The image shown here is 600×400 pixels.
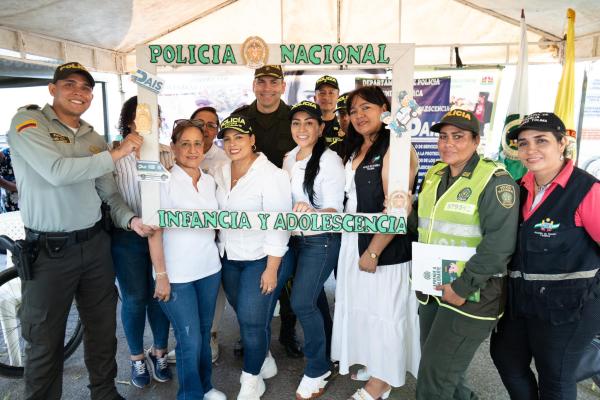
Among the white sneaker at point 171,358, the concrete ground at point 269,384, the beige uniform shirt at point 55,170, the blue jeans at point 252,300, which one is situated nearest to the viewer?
the beige uniform shirt at point 55,170

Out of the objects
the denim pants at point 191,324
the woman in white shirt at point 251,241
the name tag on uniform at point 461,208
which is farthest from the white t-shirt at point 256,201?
the name tag on uniform at point 461,208

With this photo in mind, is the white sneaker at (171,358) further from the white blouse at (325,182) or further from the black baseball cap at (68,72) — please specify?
the black baseball cap at (68,72)

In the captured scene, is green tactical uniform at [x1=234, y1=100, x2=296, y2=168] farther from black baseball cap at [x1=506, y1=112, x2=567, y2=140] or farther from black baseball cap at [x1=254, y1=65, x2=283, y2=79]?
black baseball cap at [x1=506, y1=112, x2=567, y2=140]

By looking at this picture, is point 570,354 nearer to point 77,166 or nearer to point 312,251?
point 312,251

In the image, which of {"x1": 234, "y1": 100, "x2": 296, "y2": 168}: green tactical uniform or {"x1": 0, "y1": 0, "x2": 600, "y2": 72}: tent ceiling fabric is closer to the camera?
Result: {"x1": 234, "y1": 100, "x2": 296, "y2": 168}: green tactical uniform

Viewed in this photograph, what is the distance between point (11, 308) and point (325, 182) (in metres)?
2.31

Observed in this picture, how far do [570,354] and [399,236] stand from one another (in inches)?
35.0

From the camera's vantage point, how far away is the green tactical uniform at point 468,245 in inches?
64.9

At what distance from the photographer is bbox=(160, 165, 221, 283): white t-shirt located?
205 cm

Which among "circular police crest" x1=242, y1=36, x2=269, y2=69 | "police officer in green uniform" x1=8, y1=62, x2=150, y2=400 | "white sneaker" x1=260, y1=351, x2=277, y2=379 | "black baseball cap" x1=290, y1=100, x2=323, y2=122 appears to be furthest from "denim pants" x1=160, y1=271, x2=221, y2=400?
"circular police crest" x1=242, y1=36, x2=269, y2=69

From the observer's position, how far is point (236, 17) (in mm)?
4742

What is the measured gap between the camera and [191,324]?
2.11m

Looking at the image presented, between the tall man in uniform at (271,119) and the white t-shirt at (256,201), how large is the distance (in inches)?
22.5

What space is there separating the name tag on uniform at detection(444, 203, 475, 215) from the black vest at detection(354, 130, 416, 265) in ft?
1.30
